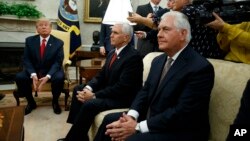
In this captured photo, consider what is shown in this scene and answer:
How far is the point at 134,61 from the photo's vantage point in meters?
2.60

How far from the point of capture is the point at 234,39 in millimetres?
1895

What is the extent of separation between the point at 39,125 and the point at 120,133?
5.89ft

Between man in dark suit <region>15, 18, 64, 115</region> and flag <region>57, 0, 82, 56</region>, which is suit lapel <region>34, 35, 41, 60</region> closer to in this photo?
man in dark suit <region>15, 18, 64, 115</region>

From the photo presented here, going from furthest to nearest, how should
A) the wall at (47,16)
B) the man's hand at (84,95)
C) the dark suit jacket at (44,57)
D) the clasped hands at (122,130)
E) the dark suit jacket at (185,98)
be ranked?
1. the wall at (47,16)
2. the dark suit jacket at (44,57)
3. the man's hand at (84,95)
4. the clasped hands at (122,130)
5. the dark suit jacket at (185,98)

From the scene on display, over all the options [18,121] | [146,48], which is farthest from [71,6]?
[18,121]

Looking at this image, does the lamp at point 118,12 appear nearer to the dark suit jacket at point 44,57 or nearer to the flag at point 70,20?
the dark suit jacket at point 44,57

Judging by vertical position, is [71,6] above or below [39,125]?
above

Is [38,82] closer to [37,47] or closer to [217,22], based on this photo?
[37,47]

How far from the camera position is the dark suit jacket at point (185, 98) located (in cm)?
178

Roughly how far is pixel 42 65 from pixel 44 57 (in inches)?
4.4

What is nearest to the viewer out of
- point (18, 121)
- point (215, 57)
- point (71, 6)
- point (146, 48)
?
point (18, 121)

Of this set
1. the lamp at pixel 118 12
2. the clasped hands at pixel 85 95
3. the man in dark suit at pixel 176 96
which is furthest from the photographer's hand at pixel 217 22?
the clasped hands at pixel 85 95

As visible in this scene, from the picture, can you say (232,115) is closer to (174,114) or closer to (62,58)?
(174,114)

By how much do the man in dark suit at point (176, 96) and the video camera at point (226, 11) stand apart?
0.39 ft
